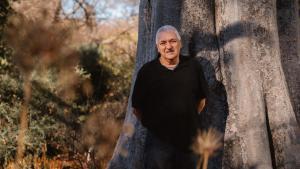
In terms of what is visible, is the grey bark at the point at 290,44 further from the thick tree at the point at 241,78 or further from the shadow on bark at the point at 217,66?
the shadow on bark at the point at 217,66

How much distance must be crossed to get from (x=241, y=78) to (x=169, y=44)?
1369 millimetres

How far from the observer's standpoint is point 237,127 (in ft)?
16.8

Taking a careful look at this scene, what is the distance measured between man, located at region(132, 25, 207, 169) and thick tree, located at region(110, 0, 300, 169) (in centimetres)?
106

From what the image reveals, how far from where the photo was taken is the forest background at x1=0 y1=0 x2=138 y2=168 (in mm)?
1962

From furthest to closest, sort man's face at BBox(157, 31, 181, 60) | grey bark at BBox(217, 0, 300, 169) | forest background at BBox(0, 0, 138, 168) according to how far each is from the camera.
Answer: grey bark at BBox(217, 0, 300, 169)
man's face at BBox(157, 31, 181, 60)
forest background at BBox(0, 0, 138, 168)

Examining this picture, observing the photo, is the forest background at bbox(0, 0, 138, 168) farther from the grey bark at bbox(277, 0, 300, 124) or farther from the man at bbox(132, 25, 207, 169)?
the grey bark at bbox(277, 0, 300, 124)

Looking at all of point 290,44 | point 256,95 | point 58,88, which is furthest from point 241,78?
point 58,88

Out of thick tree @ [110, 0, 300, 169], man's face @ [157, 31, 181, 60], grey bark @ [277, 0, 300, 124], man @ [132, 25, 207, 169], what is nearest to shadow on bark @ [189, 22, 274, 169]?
thick tree @ [110, 0, 300, 169]

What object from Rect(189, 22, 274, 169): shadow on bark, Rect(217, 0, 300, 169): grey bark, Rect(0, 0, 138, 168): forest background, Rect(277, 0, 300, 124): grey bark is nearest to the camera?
Rect(0, 0, 138, 168): forest background

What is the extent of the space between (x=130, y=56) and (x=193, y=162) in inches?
521

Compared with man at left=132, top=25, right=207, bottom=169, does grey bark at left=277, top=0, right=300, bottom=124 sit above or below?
above

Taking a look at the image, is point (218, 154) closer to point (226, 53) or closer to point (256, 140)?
point (256, 140)

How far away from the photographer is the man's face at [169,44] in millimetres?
4034

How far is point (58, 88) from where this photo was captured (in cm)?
1109
